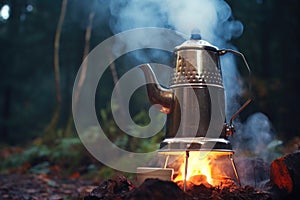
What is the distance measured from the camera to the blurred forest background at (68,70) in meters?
7.78

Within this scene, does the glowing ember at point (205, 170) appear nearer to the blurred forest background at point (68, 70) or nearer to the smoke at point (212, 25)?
the smoke at point (212, 25)

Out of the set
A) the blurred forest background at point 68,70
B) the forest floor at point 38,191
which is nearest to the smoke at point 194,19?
the forest floor at point 38,191

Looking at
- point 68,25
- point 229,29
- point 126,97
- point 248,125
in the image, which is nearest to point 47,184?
point 248,125

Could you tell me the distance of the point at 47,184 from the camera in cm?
487

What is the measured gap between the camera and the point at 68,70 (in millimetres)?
15867

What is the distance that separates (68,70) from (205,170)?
1374 centimetres

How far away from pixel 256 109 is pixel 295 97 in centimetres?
129

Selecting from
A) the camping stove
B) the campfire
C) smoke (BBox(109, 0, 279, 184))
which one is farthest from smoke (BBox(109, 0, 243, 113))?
the campfire

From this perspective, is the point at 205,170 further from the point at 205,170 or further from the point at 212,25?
the point at 212,25

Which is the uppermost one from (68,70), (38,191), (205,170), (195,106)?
(68,70)

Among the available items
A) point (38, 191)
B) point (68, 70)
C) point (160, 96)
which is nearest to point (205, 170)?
point (160, 96)

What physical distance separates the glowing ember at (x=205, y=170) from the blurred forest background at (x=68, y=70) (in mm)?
3443

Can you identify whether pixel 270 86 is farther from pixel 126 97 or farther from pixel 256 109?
pixel 126 97

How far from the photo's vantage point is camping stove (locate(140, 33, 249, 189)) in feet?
8.89
